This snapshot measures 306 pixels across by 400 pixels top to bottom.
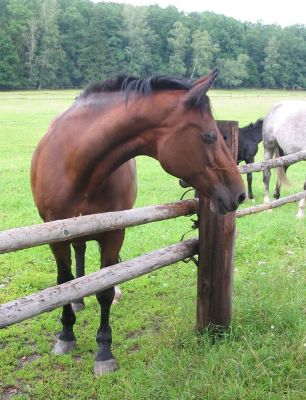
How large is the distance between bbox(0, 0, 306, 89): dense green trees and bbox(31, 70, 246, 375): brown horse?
46.3m

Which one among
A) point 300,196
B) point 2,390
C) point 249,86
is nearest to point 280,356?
point 2,390

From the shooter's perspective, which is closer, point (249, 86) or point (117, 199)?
point (117, 199)

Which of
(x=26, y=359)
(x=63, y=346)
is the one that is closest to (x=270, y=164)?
(x=63, y=346)

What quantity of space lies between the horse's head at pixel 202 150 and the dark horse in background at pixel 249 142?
6.61 metres

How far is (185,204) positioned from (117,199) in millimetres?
495

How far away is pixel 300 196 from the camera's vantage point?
587cm

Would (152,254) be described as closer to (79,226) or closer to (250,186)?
(79,226)

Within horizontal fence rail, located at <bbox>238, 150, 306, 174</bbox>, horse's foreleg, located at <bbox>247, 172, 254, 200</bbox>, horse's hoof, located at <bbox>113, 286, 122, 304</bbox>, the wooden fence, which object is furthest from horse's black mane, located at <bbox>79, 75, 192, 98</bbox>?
horse's foreleg, located at <bbox>247, 172, 254, 200</bbox>

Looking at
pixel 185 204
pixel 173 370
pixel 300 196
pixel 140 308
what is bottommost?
pixel 140 308

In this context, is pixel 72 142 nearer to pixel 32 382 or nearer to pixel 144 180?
pixel 32 382

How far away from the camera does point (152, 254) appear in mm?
2977

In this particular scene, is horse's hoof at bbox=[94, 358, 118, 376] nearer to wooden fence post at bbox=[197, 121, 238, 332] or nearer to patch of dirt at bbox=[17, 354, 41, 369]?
patch of dirt at bbox=[17, 354, 41, 369]

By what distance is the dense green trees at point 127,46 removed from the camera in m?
54.8

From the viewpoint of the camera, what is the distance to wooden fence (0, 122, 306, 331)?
2.19 m
